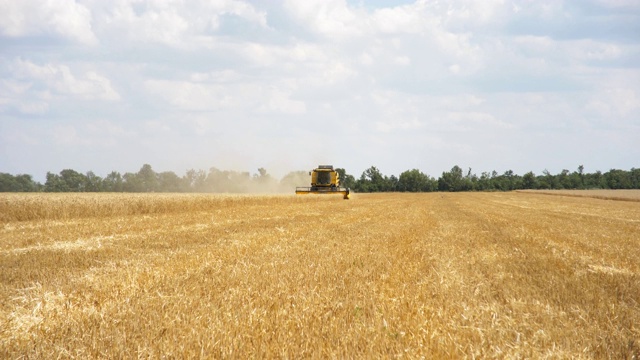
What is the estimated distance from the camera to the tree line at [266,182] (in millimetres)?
87750

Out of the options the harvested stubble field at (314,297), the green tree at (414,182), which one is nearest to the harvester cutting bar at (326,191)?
the harvested stubble field at (314,297)

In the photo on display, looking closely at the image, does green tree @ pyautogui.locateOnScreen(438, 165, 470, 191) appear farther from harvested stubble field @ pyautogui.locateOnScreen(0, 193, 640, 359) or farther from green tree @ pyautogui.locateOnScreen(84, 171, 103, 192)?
harvested stubble field @ pyautogui.locateOnScreen(0, 193, 640, 359)

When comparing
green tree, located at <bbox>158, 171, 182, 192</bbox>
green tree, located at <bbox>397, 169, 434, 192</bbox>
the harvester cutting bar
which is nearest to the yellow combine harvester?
the harvester cutting bar

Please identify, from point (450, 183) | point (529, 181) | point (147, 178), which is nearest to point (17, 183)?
point (147, 178)

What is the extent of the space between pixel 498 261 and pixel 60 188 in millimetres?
95883

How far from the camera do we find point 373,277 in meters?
7.39

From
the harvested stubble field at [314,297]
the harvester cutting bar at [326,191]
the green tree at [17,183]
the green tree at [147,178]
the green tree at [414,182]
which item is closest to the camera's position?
the harvested stubble field at [314,297]

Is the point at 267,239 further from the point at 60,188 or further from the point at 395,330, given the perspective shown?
the point at 60,188

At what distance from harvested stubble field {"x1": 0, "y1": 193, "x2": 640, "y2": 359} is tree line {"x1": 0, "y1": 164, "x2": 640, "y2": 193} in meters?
67.0

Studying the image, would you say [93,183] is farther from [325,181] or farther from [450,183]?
[450,183]

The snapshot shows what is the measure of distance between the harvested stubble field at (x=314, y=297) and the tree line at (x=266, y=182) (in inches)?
2639

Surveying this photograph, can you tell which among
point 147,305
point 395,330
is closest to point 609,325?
point 395,330

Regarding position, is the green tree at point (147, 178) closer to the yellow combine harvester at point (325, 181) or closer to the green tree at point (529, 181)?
the yellow combine harvester at point (325, 181)

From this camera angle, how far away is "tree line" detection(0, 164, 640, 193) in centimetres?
8775
